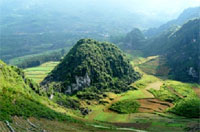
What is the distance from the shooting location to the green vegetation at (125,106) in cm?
6575

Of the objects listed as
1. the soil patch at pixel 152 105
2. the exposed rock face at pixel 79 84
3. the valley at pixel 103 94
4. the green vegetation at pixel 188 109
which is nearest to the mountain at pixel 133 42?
the valley at pixel 103 94

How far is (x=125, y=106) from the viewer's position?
6775 centimetres

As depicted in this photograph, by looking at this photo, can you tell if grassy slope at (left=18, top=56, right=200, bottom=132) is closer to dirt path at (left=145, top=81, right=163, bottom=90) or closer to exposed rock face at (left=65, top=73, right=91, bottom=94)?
dirt path at (left=145, top=81, right=163, bottom=90)

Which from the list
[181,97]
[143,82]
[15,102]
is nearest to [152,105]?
[181,97]

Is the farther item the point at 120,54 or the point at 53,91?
the point at 120,54

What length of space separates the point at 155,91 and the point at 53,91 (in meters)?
35.5

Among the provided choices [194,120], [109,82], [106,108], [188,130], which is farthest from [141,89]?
[188,130]

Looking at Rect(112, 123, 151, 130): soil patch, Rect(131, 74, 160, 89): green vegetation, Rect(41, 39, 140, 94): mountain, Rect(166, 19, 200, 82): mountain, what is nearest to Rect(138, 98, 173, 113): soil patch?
Rect(112, 123, 151, 130): soil patch

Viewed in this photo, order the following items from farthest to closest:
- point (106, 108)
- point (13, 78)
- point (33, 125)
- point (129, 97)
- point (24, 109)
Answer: point (129, 97) < point (106, 108) < point (13, 78) < point (24, 109) < point (33, 125)

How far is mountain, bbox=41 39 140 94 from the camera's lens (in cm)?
7825

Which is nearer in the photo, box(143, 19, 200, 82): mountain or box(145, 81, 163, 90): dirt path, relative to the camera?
box(145, 81, 163, 90): dirt path

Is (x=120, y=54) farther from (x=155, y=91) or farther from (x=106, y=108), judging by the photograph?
(x=106, y=108)

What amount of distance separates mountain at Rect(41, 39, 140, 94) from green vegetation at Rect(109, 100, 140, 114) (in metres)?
12.6

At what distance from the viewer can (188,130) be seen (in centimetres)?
4831
